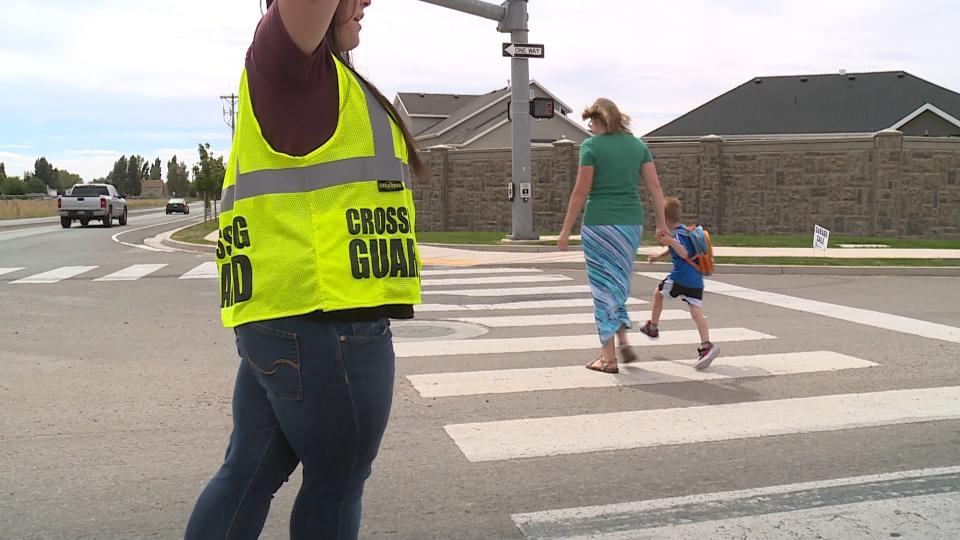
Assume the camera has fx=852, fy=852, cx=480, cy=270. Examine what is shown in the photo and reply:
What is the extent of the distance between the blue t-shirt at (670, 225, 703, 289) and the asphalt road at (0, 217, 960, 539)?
2.12 ft

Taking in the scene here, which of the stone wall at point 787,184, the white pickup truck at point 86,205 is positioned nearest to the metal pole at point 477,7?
the stone wall at point 787,184

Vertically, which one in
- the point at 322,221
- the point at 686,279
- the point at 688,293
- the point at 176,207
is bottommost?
the point at 176,207

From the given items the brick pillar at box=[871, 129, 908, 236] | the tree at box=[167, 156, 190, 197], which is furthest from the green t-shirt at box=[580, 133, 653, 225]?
the tree at box=[167, 156, 190, 197]

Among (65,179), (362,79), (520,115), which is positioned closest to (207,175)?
(520,115)

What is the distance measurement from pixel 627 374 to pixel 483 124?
41.7m

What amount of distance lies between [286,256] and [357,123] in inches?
14.0

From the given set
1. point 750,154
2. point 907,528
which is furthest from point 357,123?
point 750,154

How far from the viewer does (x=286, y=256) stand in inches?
77.3

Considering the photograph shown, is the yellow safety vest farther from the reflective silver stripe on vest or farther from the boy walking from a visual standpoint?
the boy walking

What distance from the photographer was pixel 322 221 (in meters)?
1.96

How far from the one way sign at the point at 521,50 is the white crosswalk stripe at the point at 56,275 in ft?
30.0

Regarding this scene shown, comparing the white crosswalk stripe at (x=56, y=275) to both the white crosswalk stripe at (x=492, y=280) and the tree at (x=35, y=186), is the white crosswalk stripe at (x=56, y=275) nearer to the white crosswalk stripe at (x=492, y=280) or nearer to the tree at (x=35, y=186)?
the white crosswalk stripe at (x=492, y=280)

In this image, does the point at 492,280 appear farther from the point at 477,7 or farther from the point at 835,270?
the point at 477,7

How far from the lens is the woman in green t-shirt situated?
6035mm
